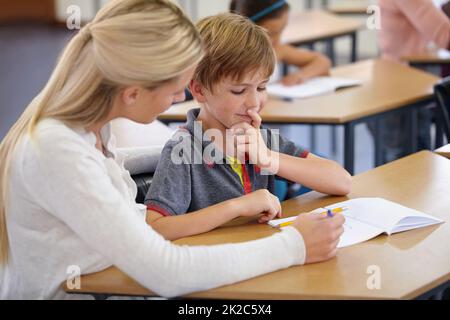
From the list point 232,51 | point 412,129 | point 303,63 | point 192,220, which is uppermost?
point 232,51

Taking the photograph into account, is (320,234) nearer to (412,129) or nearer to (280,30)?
(280,30)

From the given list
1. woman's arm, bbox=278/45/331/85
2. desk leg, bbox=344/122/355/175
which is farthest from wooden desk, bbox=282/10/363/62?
desk leg, bbox=344/122/355/175

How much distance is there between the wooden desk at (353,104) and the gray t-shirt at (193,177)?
948 mm

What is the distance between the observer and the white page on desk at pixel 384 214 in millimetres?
1739

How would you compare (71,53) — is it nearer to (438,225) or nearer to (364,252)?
(364,252)

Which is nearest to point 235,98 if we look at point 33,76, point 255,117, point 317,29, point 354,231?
point 255,117

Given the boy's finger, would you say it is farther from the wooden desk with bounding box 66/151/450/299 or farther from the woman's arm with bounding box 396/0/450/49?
the woman's arm with bounding box 396/0/450/49

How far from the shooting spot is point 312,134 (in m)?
4.78

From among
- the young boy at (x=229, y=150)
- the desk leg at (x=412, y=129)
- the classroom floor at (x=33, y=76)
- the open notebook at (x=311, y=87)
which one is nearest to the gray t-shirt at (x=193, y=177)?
the young boy at (x=229, y=150)

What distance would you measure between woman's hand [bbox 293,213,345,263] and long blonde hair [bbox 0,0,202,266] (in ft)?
1.34

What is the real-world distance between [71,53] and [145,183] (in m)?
0.57

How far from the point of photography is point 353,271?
60.1 inches

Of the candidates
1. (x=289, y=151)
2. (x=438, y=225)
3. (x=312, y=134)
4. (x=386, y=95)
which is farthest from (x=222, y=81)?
(x=312, y=134)

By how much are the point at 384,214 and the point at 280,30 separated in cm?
179
